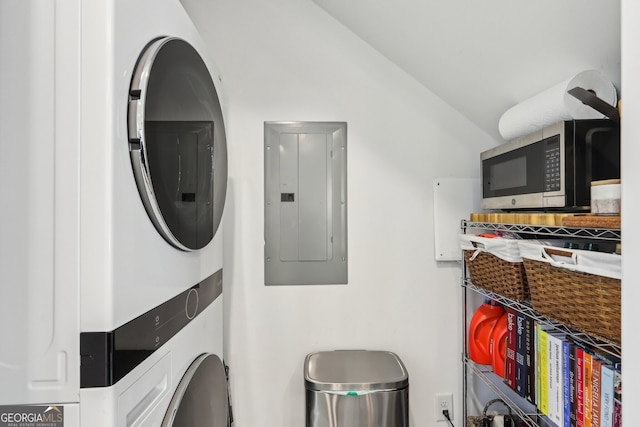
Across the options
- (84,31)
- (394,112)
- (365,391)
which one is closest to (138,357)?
(84,31)

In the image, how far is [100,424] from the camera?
61 centimetres

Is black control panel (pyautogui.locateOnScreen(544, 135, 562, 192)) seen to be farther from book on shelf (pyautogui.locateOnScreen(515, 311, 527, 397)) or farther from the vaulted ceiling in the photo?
book on shelf (pyautogui.locateOnScreen(515, 311, 527, 397))

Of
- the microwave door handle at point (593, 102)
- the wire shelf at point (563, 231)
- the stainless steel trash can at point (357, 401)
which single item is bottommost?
the stainless steel trash can at point (357, 401)

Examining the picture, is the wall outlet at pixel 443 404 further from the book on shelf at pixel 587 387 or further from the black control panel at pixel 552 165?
the black control panel at pixel 552 165

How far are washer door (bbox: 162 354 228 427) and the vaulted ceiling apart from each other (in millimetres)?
1334

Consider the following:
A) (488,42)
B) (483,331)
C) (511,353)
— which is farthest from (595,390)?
(488,42)

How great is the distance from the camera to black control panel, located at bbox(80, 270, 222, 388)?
61 centimetres

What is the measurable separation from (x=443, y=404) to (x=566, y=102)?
4.49ft

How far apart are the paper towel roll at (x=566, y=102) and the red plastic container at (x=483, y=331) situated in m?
0.75

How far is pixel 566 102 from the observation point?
1.07 metres

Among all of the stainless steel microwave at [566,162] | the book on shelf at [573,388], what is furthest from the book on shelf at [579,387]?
the stainless steel microwave at [566,162]

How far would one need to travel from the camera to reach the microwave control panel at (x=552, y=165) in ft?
3.52

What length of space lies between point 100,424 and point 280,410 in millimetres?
1255

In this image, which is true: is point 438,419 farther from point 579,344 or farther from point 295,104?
point 295,104
